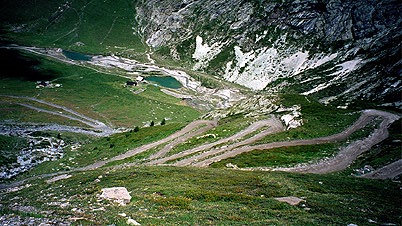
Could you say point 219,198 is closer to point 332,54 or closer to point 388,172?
point 388,172

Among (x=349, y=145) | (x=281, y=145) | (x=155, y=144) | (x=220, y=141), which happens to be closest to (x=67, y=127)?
(x=155, y=144)

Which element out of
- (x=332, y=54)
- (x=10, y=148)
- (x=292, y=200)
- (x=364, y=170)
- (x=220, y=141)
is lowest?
(x=10, y=148)

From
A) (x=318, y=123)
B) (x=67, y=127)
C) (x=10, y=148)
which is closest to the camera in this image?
(x=318, y=123)

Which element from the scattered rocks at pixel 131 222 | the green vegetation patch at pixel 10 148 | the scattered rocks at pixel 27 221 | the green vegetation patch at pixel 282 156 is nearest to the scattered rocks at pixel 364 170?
the green vegetation patch at pixel 282 156

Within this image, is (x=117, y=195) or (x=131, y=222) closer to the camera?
(x=131, y=222)

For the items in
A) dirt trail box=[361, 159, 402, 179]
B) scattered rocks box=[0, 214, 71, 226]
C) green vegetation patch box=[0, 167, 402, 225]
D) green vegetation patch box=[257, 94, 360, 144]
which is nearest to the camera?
scattered rocks box=[0, 214, 71, 226]

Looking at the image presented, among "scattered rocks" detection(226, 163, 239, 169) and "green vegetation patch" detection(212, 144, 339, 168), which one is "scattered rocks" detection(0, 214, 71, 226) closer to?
"scattered rocks" detection(226, 163, 239, 169)

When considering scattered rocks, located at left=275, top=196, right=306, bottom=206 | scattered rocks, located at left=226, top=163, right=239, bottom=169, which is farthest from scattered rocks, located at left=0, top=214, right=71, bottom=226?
scattered rocks, located at left=226, top=163, right=239, bottom=169

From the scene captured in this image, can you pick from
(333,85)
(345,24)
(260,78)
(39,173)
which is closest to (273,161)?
(39,173)

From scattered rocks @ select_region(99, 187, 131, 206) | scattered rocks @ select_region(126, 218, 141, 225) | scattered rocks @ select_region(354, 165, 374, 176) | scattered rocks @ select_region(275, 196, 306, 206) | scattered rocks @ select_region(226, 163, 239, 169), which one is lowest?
scattered rocks @ select_region(226, 163, 239, 169)

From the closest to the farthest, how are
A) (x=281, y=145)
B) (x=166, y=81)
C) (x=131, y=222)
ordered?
1. (x=131, y=222)
2. (x=281, y=145)
3. (x=166, y=81)
